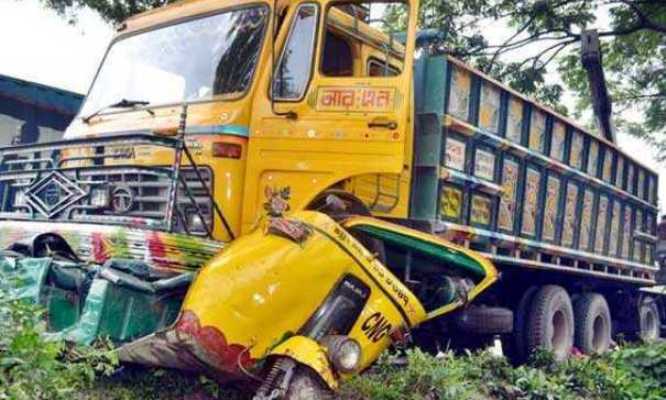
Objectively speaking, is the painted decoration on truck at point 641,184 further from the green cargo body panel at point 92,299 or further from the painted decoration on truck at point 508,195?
the green cargo body panel at point 92,299

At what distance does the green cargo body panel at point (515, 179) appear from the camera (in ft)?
18.0

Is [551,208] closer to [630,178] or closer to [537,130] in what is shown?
[537,130]

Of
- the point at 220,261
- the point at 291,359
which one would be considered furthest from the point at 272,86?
the point at 291,359

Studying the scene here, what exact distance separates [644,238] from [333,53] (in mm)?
6230

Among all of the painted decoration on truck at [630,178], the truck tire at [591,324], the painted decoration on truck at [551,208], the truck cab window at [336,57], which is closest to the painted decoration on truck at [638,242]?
the painted decoration on truck at [630,178]

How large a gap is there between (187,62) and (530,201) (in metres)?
3.29

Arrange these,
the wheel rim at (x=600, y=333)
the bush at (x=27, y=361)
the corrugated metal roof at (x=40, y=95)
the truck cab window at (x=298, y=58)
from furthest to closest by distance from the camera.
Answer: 1. the corrugated metal roof at (x=40, y=95)
2. the wheel rim at (x=600, y=333)
3. the truck cab window at (x=298, y=58)
4. the bush at (x=27, y=361)

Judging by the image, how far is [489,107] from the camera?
6.11 meters

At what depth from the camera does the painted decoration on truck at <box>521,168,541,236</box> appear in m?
6.72

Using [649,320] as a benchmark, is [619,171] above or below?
above

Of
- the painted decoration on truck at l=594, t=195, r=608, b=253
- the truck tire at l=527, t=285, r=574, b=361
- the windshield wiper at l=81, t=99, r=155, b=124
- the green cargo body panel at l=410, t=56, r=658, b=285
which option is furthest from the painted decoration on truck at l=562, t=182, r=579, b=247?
the windshield wiper at l=81, t=99, r=155, b=124

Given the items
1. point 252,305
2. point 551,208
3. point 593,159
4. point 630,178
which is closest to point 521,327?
point 551,208

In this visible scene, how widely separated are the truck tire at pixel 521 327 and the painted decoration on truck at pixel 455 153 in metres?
2.10

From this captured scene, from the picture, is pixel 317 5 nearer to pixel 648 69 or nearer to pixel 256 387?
pixel 256 387
